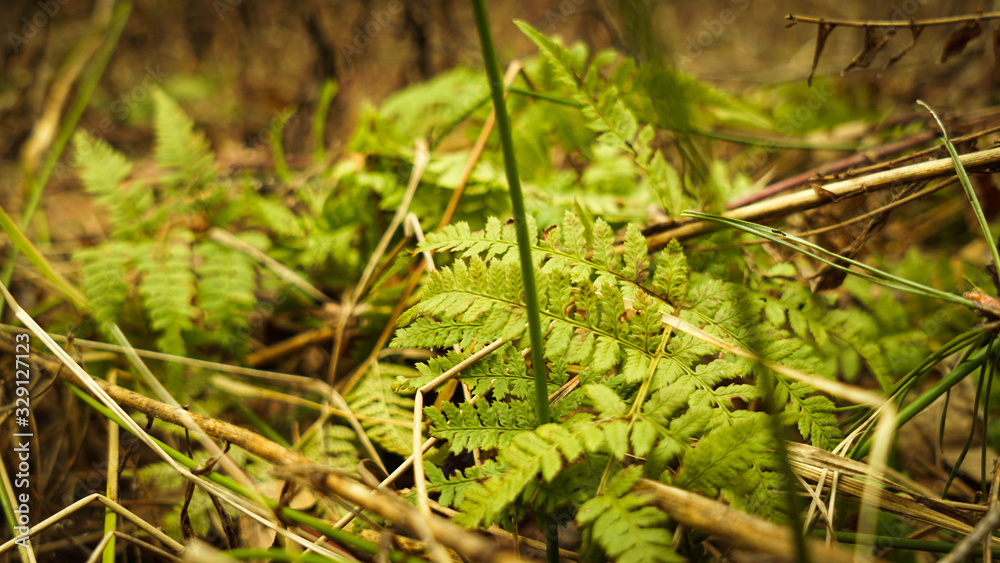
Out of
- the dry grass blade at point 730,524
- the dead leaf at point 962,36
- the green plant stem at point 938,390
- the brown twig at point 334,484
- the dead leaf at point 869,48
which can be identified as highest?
the dead leaf at point 962,36

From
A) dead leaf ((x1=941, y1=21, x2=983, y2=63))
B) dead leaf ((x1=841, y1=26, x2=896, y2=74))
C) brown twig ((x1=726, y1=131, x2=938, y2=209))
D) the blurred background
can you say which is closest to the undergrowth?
brown twig ((x1=726, y1=131, x2=938, y2=209))

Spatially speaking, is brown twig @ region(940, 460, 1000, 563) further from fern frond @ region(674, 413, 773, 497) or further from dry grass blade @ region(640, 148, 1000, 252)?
dry grass blade @ region(640, 148, 1000, 252)

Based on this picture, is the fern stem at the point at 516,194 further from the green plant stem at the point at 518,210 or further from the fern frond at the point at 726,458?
the fern frond at the point at 726,458

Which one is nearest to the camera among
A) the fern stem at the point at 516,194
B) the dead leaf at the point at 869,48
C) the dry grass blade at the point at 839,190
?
the fern stem at the point at 516,194

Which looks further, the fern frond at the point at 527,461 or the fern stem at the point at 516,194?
the fern frond at the point at 527,461

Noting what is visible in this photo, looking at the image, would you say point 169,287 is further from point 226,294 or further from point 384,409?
point 384,409

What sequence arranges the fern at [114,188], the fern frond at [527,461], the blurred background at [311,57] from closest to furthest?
the fern frond at [527,461]
the fern at [114,188]
the blurred background at [311,57]

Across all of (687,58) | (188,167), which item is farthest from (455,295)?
(687,58)

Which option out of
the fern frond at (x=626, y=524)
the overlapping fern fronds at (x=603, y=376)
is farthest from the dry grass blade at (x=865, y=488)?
the fern frond at (x=626, y=524)
